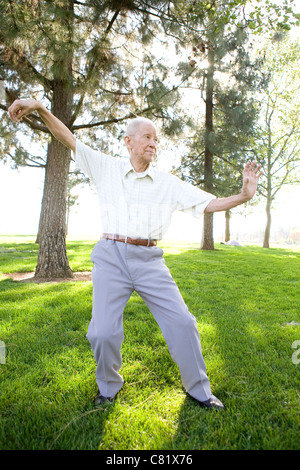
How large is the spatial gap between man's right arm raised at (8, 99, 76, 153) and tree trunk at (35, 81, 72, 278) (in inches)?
159

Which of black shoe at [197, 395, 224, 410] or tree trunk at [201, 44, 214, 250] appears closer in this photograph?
→ black shoe at [197, 395, 224, 410]

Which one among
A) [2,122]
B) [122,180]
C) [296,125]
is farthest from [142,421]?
[296,125]

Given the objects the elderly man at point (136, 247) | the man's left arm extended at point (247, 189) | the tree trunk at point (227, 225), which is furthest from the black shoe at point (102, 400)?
the tree trunk at point (227, 225)

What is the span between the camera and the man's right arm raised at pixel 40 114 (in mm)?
2076

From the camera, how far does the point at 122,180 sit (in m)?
2.28

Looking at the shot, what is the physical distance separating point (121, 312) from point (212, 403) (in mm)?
856

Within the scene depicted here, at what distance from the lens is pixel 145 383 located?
2.28 m

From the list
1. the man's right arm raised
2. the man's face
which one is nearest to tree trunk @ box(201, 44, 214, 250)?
the man's face

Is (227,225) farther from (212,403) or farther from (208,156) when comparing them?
(212,403)

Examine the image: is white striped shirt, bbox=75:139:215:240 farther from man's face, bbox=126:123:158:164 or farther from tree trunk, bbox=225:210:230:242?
tree trunk, bbox=225:210:230:242

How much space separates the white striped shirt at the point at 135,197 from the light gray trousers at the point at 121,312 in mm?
158

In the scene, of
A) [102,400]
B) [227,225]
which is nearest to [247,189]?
[102,400]

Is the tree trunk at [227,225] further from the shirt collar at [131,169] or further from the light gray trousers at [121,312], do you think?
the light gray trousers at [121,312]

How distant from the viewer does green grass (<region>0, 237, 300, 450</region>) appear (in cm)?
172
